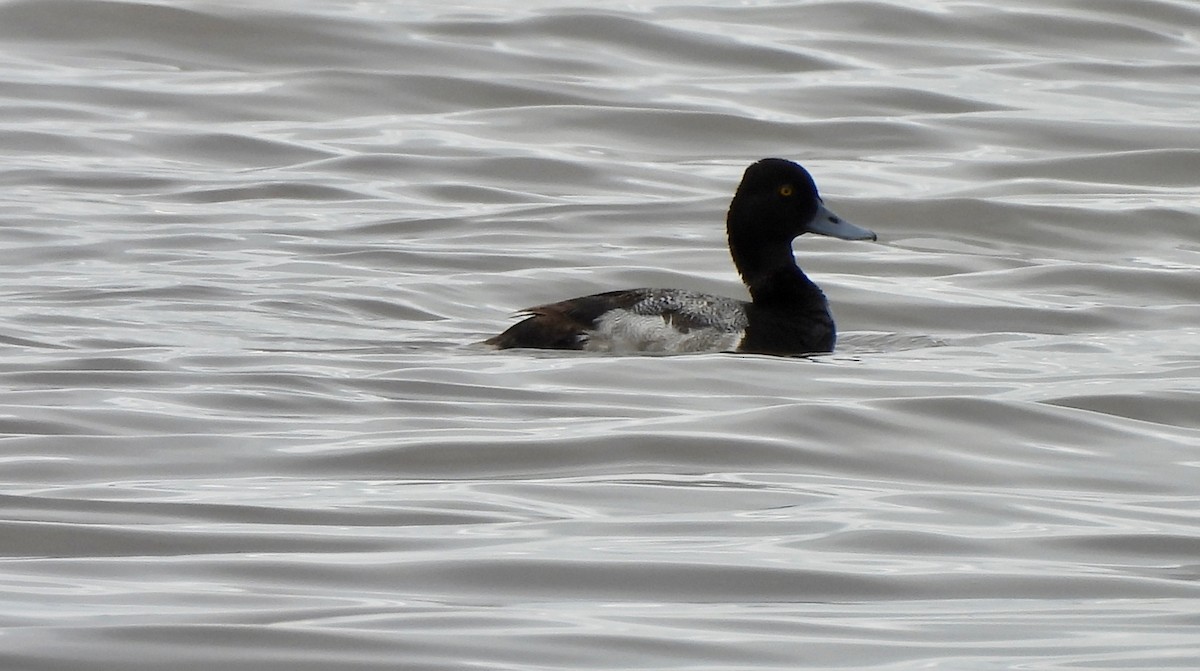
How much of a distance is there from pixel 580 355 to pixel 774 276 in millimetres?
1404

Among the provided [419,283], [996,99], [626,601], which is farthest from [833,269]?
[626,601]

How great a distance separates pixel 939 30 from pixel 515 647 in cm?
1413

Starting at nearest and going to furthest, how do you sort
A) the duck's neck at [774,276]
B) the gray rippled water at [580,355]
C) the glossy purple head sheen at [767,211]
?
1. the gray rippled water at [580,355]
2. the duck's neck at [774,276]
3. the glossy purple head sheen at [767,211]

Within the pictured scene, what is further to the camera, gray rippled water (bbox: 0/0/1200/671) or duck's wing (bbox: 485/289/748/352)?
duck's wing (bbox: 485/289/748/352)

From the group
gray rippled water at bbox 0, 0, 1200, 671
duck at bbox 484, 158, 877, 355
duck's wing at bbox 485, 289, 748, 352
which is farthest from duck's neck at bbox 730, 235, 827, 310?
duck's wing at bbox 485, 289, 748, 352

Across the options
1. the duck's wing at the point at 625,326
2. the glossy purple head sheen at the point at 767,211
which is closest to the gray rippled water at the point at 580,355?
the duck's wing at the point at 625,326

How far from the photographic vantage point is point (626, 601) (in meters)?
4.86

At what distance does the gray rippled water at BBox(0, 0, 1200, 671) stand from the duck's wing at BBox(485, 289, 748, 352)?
1.09 feet

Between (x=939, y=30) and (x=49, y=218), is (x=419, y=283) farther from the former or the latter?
(x=939, y=30)

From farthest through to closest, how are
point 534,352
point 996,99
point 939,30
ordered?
point 939,30, point 996,99, point 534,352

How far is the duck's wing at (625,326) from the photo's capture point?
891 centimetres

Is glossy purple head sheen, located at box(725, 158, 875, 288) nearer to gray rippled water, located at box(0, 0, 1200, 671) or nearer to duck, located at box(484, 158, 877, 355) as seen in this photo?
duck, located at box(484, 158, 877, 355)

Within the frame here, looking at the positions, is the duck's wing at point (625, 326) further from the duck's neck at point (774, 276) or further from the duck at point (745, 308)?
the duck's neck at point (774, 276)

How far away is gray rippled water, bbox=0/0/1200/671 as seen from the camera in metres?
4.79
